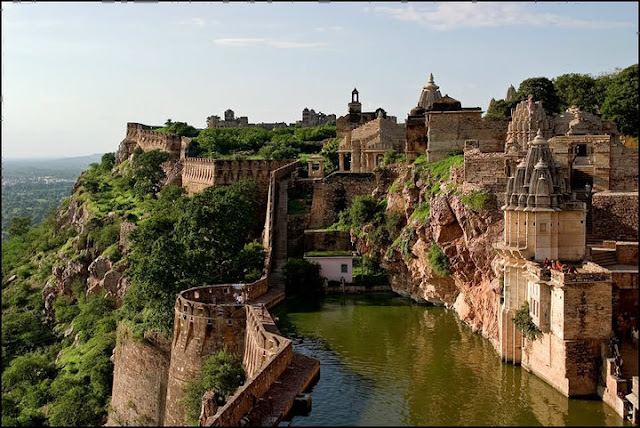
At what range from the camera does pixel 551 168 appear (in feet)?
75.2

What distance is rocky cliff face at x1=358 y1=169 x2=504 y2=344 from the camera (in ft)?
90.2

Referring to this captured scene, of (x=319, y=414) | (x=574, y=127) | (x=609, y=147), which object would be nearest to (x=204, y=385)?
(x=319, y=414)

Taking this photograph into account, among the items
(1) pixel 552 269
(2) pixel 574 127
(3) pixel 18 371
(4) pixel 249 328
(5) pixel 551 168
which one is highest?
(2) pixel 574 127

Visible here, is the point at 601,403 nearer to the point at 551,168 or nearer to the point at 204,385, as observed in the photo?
the point at 551,168

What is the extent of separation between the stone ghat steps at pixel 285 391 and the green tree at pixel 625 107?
21.7 m

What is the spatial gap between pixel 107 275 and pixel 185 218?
35.8 ft

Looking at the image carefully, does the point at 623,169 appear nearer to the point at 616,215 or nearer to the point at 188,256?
the point at 616,215

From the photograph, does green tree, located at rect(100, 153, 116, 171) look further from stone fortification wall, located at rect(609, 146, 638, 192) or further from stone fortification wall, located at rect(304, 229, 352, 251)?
stone fortification wall, located at rect(609, 146, 638, 192)

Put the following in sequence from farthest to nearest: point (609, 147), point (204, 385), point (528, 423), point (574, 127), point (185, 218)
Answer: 1. point (185, 218)
2. point (574, 127)
3. point (609, 147)
4. point (204, 385)
5. point (528, 423)

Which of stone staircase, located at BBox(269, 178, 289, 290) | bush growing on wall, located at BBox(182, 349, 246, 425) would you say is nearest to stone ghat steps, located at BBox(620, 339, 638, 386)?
bush growing on wall, located at BBox(182, 349, 246, 425)

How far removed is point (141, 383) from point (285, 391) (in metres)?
10.8

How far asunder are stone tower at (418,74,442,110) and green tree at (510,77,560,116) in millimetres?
4768

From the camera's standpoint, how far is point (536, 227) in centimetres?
2222

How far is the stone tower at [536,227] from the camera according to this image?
72.5 feet
